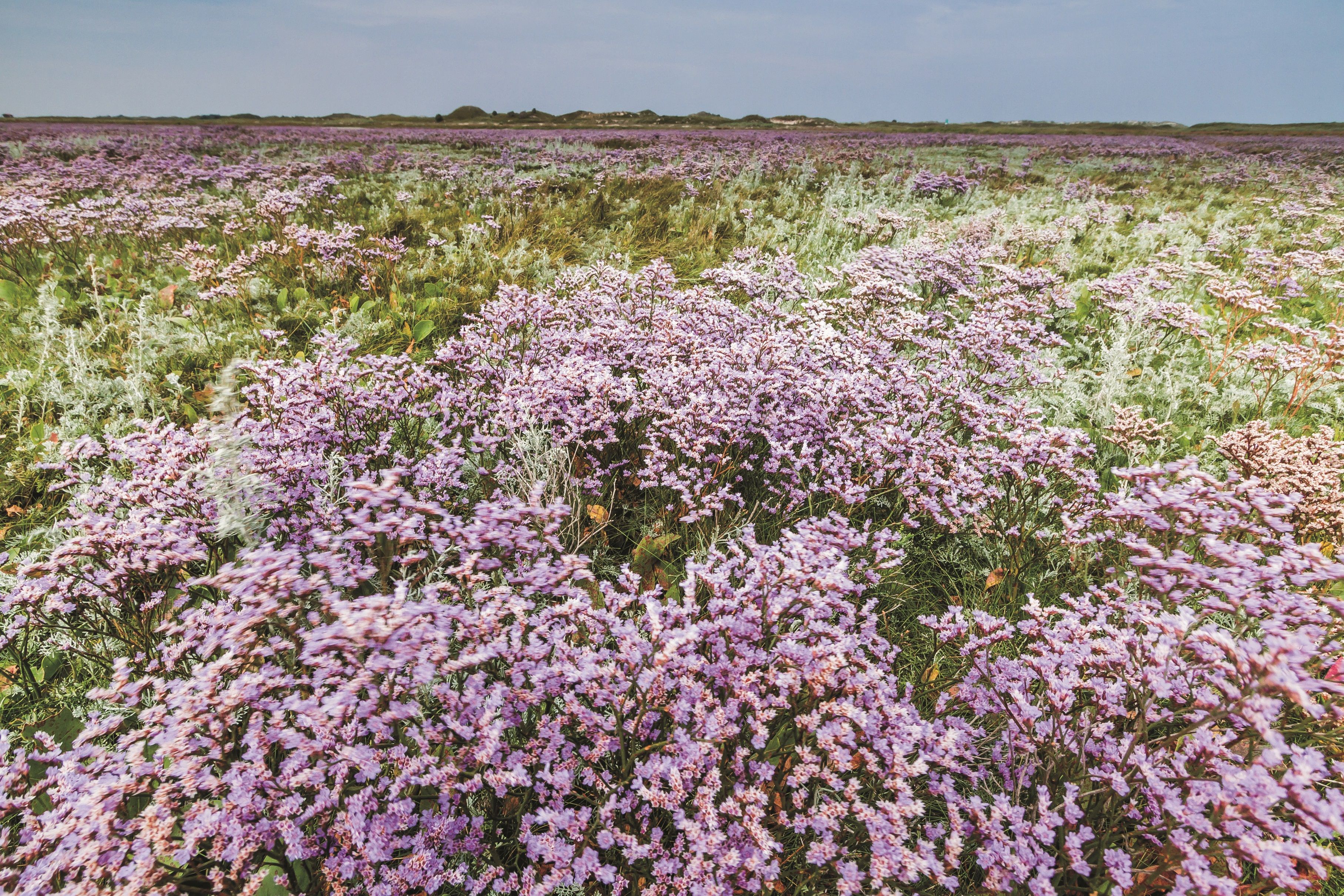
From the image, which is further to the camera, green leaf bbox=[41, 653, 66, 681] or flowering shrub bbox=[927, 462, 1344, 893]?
green leaf bbox=[41, 653, 66, 681]

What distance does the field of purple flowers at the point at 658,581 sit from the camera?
1.59 m

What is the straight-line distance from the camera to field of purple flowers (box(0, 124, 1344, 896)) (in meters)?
1.59

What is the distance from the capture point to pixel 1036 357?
5234 millimetres

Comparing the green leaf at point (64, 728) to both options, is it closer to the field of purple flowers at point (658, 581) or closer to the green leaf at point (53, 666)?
the field of purple flowers at point (658, 581)

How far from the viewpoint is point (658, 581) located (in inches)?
125

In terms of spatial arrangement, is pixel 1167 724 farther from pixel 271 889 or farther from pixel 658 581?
pixel 271 889

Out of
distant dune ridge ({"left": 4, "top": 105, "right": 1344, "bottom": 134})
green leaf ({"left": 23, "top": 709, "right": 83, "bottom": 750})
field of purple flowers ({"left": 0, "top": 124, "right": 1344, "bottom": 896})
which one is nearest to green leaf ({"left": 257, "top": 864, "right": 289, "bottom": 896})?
field of purple flowers ({"left": 0, "top": 124, "right": 1344, "bottom": 896})

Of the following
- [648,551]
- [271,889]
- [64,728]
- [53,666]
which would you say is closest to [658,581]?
[648,551]

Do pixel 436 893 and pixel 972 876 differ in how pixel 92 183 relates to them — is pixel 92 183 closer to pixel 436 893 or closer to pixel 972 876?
pixel 436 893

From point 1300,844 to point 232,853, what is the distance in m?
2.64

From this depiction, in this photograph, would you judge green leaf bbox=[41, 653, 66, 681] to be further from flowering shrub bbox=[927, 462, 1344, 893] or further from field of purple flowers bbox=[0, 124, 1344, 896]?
flowering shrub bbox=[927, 462, 1344, 893]

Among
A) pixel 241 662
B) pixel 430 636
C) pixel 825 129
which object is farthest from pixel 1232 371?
pixel 825 129

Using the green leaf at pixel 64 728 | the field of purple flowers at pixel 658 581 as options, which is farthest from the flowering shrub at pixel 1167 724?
the green leaf at pixel 64 728

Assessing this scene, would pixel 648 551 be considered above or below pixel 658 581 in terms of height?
above
